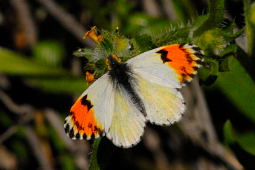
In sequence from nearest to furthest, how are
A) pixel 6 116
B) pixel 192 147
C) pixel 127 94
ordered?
pixel 127 94 → pixel 192 147 → pixel 6 116

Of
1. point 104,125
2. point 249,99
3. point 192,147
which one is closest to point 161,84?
point 104,125

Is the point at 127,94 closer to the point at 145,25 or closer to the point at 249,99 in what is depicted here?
the point at 249,99

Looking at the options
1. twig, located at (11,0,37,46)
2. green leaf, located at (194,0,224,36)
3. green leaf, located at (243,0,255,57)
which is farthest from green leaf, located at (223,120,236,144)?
twig, located at (11,0,37,46)

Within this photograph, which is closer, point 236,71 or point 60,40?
point 236,71

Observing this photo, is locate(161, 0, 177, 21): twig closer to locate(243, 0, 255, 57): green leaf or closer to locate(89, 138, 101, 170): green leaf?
locate(243, 0, 255, 57): green leaf

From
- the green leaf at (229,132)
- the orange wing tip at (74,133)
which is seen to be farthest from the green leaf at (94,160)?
the green leaf at (229,132)

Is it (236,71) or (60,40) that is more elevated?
(60,40)

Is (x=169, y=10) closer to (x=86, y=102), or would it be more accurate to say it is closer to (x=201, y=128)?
(x=201, y=128)
